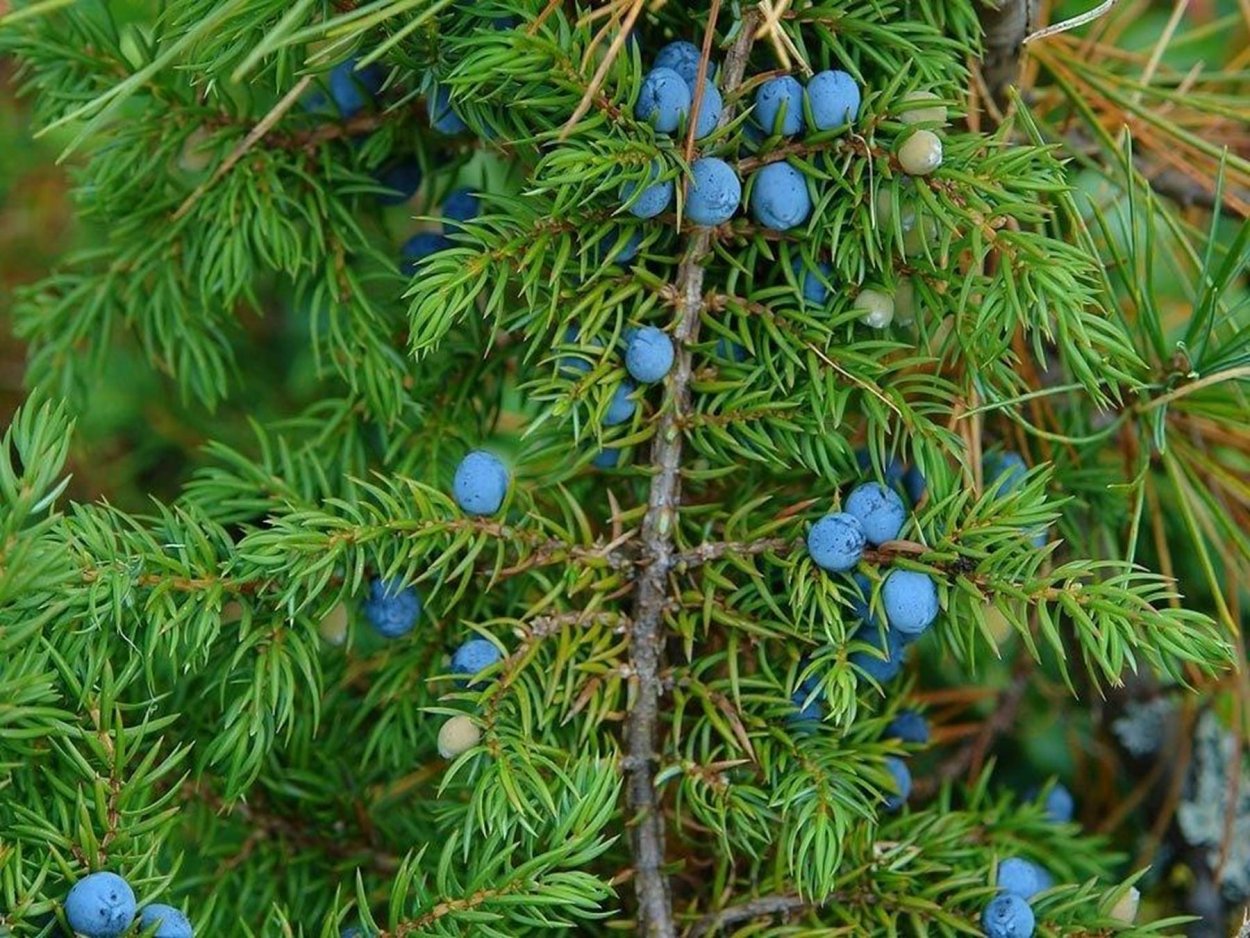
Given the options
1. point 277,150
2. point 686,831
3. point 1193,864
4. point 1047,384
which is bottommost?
point 1193,864

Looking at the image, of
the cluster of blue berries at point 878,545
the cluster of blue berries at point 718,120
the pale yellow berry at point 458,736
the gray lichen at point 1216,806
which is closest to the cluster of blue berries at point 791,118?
the cluster of blue berries at point 718,120

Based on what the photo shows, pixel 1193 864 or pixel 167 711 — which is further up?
pixel 167 711

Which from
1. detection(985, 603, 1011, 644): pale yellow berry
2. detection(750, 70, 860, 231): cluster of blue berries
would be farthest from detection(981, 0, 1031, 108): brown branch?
detection(985, 603, 1011, 644): pale yellow berry

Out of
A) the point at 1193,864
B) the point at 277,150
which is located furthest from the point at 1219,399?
the point at 277,150

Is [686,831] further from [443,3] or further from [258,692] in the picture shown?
[443,3]

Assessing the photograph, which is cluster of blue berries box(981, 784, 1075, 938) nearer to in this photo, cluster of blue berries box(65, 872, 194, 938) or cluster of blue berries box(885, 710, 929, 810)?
cluster of blue berries box(885, 710, 929, 810)

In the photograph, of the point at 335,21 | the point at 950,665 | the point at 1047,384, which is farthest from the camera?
the point at 950,665

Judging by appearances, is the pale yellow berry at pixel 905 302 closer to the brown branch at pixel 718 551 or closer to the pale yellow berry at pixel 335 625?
the brown branch at pixel 718 551

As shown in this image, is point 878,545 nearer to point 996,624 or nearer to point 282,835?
point 996,624
